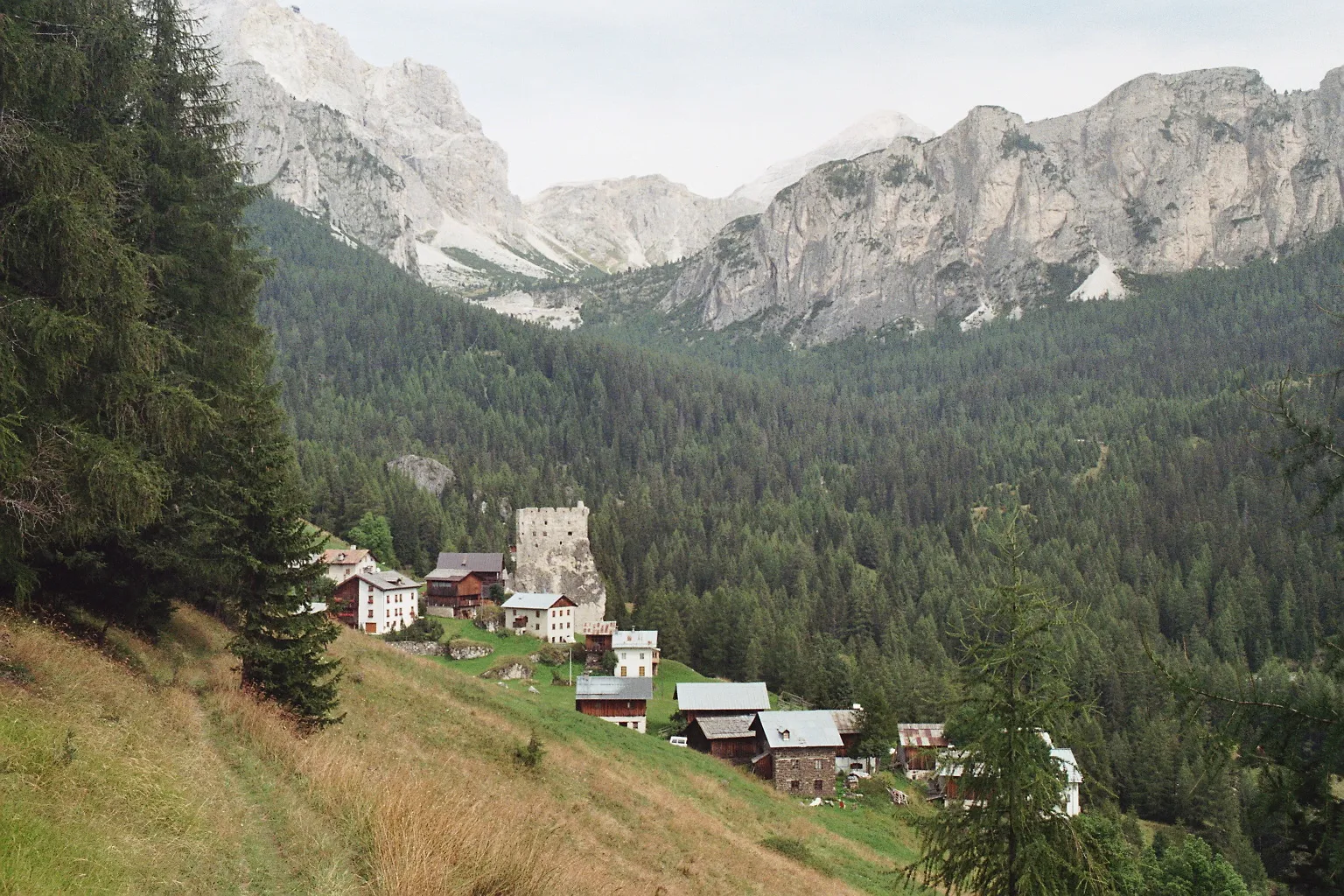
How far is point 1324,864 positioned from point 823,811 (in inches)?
1505

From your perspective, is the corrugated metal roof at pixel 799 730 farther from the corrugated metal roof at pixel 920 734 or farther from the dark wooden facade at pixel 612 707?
the corrugated metal roof at pixel 920 734

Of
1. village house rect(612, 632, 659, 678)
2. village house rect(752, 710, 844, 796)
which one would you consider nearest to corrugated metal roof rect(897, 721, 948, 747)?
village house rect(752, 710, 844, 796)

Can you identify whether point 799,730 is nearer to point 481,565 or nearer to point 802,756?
point 802,756

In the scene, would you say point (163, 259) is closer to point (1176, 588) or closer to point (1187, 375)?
point (1176, 588)

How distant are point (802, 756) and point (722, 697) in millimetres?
9557

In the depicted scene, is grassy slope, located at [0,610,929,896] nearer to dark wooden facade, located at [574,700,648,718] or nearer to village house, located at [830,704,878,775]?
dark wooden facade, located at [574,700,648,718]

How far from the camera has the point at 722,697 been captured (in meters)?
56.8

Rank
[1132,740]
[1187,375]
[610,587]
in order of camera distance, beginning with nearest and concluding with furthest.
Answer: [1132,740] → [610,587] → [1187,375]

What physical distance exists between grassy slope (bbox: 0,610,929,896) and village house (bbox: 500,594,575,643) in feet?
161

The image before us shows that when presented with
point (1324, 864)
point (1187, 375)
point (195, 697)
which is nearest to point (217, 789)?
point (195, 697)

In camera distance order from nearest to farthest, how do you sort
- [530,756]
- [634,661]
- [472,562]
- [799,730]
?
1. [530,756]
2. [799,730]
3. [634,661]
4. [472,562]

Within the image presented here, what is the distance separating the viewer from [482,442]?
159 meters

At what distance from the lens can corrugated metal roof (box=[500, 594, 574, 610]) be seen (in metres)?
76.1

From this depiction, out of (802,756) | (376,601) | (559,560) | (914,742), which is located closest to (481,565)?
(559,560)
